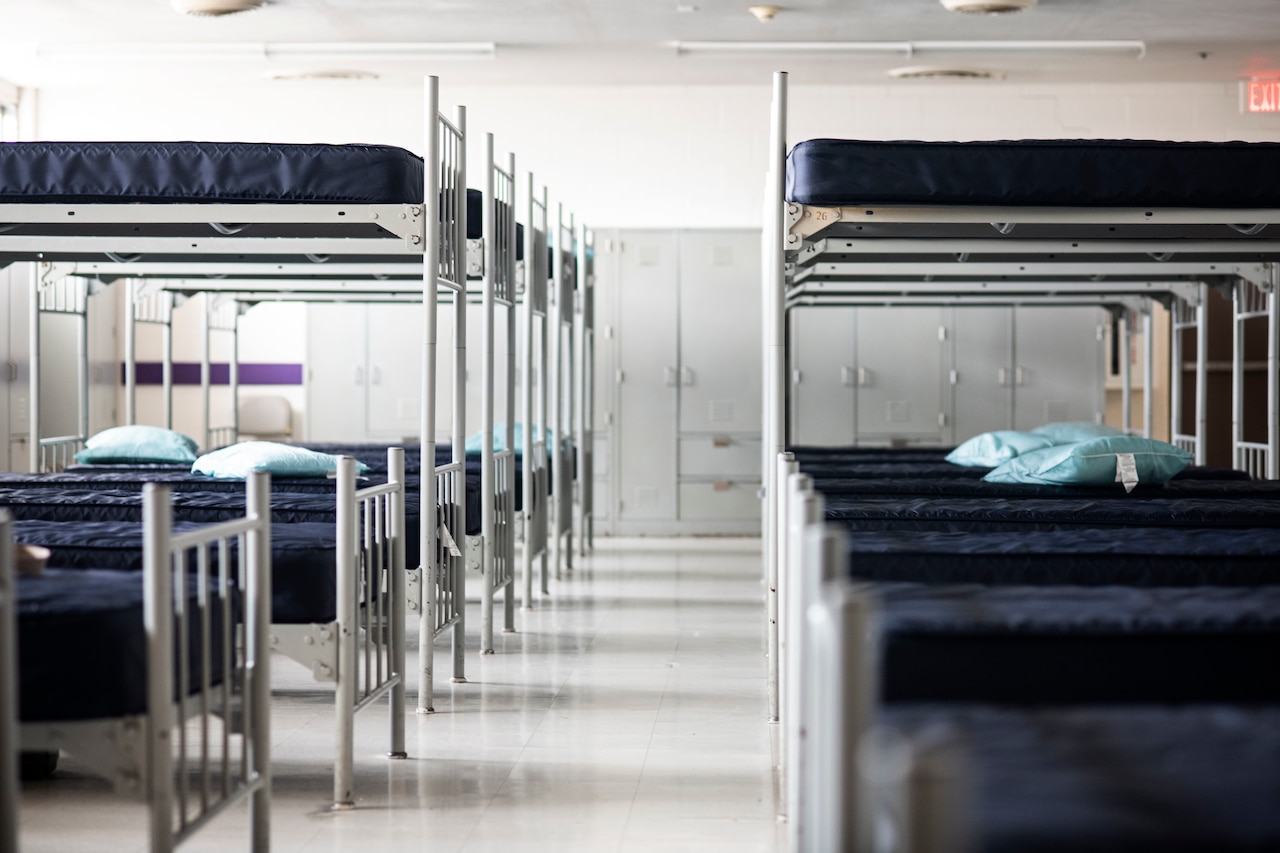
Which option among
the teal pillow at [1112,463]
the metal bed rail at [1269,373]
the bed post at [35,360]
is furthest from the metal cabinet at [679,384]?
the teal pillow at [1112,463]

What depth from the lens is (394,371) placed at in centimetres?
1005

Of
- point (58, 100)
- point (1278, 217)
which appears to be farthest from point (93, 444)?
point (1278, 217)

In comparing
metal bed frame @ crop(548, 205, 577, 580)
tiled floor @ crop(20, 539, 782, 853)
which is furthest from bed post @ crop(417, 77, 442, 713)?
metal bed frame @ crop(548, 205, 577, 580)

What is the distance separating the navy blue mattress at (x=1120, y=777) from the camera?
4.91 ft

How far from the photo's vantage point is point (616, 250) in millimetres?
Result: 9930

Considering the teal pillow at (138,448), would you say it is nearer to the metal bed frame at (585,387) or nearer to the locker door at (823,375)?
the metal bed frame at (585,387)

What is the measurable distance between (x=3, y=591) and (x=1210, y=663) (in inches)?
84.3

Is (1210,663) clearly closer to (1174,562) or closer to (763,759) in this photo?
(1174,562)

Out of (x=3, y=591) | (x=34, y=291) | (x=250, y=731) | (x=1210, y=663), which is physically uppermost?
(x=34, y=291)

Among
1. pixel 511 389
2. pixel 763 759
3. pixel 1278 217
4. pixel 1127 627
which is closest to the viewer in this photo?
pixel 1127 627

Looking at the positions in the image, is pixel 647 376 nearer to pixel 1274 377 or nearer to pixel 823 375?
pixel 823 375

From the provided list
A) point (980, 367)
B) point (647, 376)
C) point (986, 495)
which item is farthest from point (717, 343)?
point (986, 495)

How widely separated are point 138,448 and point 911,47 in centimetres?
507

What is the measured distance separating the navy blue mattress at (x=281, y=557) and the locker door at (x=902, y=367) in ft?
→ 21.5
